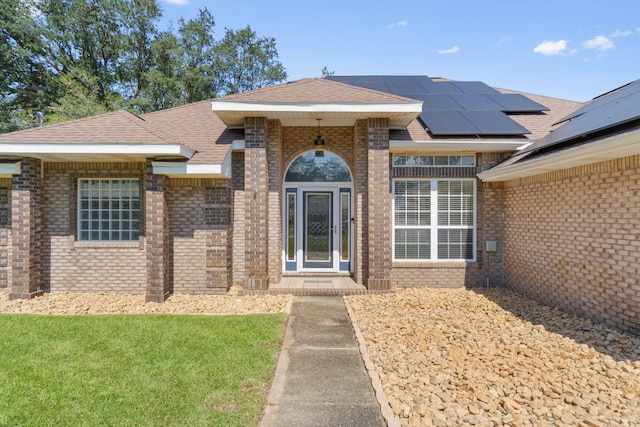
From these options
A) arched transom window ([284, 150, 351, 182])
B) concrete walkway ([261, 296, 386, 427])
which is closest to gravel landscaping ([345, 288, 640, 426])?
concrete walkway ([261, 296, 386, 427])

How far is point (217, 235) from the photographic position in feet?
25.3

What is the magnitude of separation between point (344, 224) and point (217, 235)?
10.6ft

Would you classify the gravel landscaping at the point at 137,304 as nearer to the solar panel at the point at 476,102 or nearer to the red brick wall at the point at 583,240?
the red brick wall at the point at 583,240

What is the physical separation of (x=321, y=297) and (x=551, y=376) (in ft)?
14.6

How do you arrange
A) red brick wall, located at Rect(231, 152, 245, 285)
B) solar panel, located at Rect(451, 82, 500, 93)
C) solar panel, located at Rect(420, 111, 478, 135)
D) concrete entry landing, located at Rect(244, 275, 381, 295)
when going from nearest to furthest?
1. concrete entry landing, located at Rect(244, 275, 381, 295)
2. solar panel, located at Rect(420, 111, 478, 135)
3. red brick wall, located at Rect(231, 152, 245, 285)
4. solar panel, located at Rect(451, 82, 500, 93)

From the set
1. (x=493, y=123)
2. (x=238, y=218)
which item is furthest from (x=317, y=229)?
(x=493, y=123)

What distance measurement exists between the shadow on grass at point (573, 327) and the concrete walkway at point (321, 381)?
3315 mm

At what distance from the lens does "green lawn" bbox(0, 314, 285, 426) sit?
320 centimetres

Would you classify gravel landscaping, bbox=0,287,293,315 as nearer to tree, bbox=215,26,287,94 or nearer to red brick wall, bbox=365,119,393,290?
red brick wall, bbox=365,119,393,290

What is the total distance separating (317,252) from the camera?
8.85 metres

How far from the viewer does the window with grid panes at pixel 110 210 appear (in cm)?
801

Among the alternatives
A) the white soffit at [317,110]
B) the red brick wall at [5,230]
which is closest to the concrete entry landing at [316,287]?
the white soffit at [317,110]

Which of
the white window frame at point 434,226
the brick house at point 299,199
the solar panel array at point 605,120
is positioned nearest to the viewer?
the solar panel array at point 605,120

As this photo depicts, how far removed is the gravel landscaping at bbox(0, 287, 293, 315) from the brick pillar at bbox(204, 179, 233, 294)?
384 millimetres
